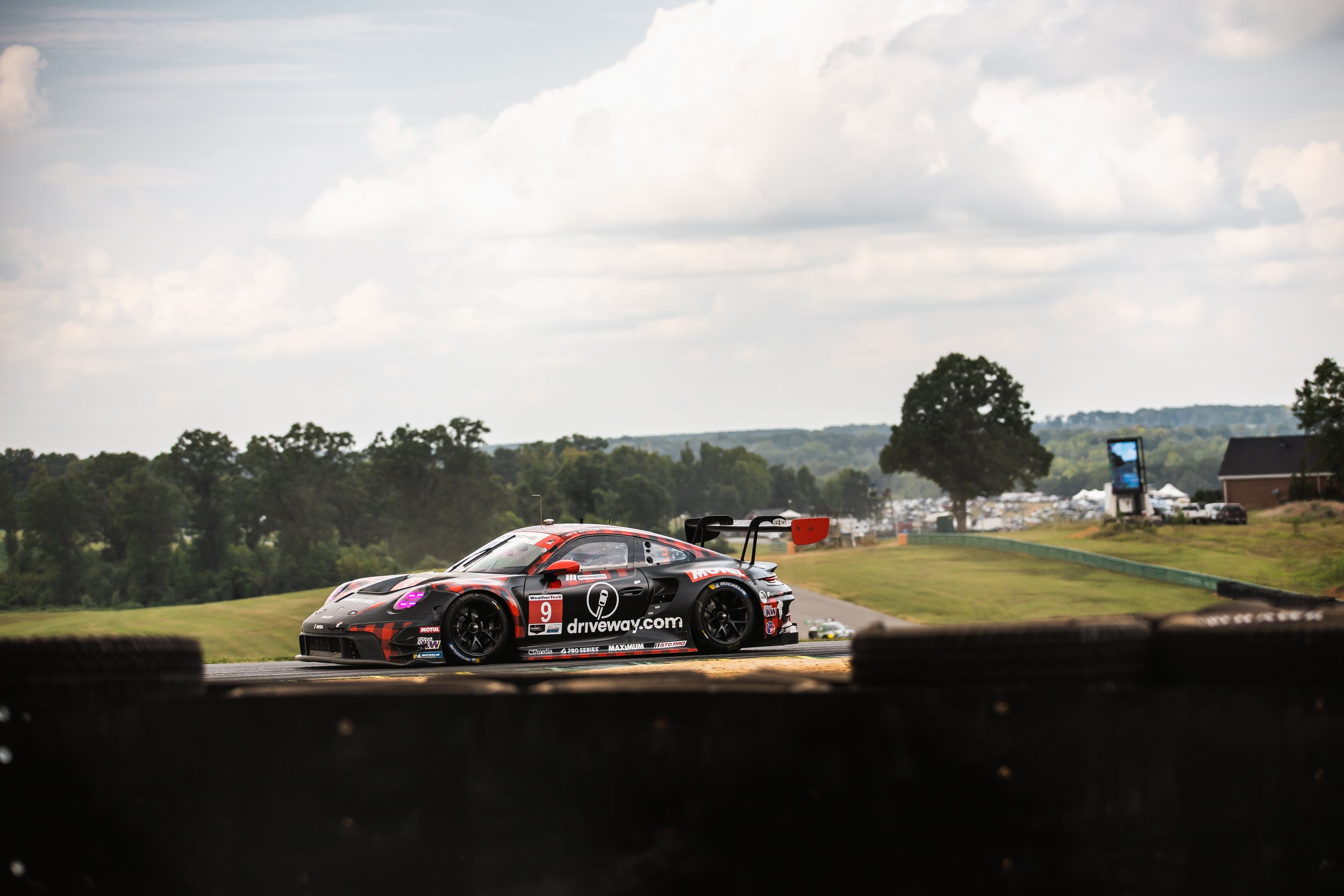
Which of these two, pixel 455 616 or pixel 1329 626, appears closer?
pixel 1329 626

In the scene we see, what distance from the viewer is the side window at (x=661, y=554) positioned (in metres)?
11.6

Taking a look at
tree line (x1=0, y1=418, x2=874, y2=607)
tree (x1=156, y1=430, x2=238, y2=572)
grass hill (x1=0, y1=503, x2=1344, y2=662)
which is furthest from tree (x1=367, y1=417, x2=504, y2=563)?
grass hill (x1=0, y1=503, x2=1344, y2=662)

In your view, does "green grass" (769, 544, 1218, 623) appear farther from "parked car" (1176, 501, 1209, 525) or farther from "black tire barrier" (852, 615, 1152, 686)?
"black tire barrier" (852, 615, 1152, 686)

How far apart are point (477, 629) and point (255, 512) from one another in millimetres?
102226

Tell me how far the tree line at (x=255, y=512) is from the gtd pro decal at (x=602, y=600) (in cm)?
9000

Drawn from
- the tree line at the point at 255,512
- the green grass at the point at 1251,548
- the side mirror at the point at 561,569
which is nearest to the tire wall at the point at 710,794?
the side mirror at the point at 561,569

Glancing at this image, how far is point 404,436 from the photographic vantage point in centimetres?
10975

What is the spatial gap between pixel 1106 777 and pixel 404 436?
109398mm

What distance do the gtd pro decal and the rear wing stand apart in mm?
1221

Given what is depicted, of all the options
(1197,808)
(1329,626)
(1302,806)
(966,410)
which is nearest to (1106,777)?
(1197,808)

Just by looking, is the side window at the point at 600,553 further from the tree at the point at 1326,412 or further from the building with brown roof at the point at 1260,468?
the building with brown roof at the point at 1260,468

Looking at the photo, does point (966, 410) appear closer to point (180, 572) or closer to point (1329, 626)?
point (180, 572)

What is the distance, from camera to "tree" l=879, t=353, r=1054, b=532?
102562 millimetres

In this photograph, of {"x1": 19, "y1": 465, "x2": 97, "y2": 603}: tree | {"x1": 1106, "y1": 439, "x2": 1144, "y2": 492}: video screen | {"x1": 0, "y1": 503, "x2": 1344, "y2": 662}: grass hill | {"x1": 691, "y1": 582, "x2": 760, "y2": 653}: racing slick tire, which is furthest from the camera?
{"x1": 19, "y1": 465, "x2": 97, "y2": 603}: tree
